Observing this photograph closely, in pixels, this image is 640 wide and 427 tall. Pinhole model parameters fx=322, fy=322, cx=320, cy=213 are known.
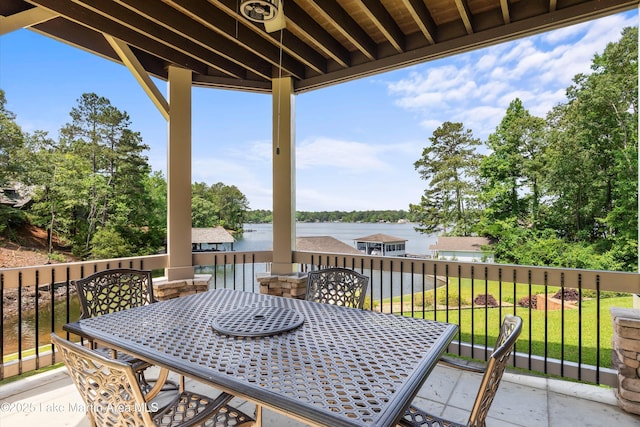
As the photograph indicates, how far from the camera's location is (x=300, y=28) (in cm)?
309

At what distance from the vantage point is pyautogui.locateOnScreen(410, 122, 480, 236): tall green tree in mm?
11570

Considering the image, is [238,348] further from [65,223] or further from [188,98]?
[65,223]

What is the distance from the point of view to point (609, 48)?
380 inches

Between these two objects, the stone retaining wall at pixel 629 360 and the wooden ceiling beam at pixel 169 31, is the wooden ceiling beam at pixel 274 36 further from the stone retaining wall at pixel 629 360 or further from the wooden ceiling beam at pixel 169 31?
the stone retaining wall at pixel 629 360

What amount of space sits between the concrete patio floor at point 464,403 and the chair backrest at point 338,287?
876 mm

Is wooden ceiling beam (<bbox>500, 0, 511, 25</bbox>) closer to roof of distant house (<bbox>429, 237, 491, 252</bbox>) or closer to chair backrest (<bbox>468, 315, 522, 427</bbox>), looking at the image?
chair backrest (<bbox>468, 315, 522, 427</bbox>)

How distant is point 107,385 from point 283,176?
317 centimetres

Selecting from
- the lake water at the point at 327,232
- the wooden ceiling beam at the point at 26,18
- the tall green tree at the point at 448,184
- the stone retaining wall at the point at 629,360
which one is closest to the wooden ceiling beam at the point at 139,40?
the wooden ceiling beam at the point at 26,18

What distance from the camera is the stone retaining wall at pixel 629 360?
223 centimetres

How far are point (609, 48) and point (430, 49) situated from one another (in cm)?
1025

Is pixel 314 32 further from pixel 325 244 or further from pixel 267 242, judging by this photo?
pixel 325 244

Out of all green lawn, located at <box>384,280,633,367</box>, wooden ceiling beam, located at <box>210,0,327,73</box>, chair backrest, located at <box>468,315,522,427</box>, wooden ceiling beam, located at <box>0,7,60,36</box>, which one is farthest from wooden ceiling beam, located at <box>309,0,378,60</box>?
green lawn, located at <box>384,280,633,367</box>

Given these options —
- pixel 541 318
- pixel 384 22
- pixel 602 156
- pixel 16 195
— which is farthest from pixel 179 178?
pixel 16 195

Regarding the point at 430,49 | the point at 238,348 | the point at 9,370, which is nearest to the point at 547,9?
the point at 430,49
